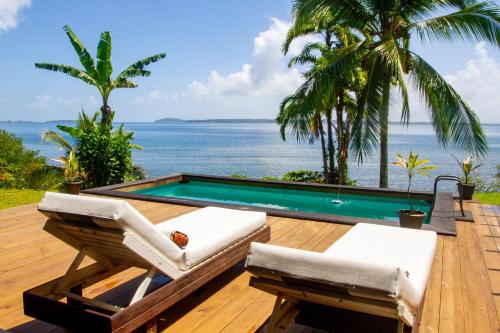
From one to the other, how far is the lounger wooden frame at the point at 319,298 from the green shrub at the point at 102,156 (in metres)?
7.16

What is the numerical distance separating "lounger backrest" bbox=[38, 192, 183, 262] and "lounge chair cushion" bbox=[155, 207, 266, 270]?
6.5 inches

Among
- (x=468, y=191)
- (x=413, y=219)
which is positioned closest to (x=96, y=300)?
(x=413, y=219)

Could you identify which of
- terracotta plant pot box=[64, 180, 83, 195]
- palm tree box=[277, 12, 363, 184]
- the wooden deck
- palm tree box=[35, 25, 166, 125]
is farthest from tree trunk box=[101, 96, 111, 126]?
the wooden deck

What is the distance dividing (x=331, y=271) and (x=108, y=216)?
3.86 feet

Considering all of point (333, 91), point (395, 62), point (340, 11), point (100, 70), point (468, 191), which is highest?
point (340, 11)

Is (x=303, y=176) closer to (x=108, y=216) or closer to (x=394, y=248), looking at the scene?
(x=394, y=248)

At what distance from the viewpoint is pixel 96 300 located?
2.48m

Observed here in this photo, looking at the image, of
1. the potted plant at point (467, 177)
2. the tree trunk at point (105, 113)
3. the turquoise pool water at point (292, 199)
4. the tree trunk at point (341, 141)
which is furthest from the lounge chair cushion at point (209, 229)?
the tree trunk at point (341, 141)

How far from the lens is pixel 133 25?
16781 millimetres

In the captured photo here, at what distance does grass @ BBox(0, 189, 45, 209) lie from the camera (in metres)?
6.85

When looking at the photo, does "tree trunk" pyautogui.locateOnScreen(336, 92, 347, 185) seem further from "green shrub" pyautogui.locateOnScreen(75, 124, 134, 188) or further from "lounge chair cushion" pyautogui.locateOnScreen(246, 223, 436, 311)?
"lounge chair cushion" pyautogui.locateOnScreen(246, 223, 436, 311)

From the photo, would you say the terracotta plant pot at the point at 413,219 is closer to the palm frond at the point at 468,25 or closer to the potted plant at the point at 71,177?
the palm frond at the point at 468,25

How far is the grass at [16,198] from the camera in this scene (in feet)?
22.5

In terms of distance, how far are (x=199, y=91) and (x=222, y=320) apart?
102 feet
